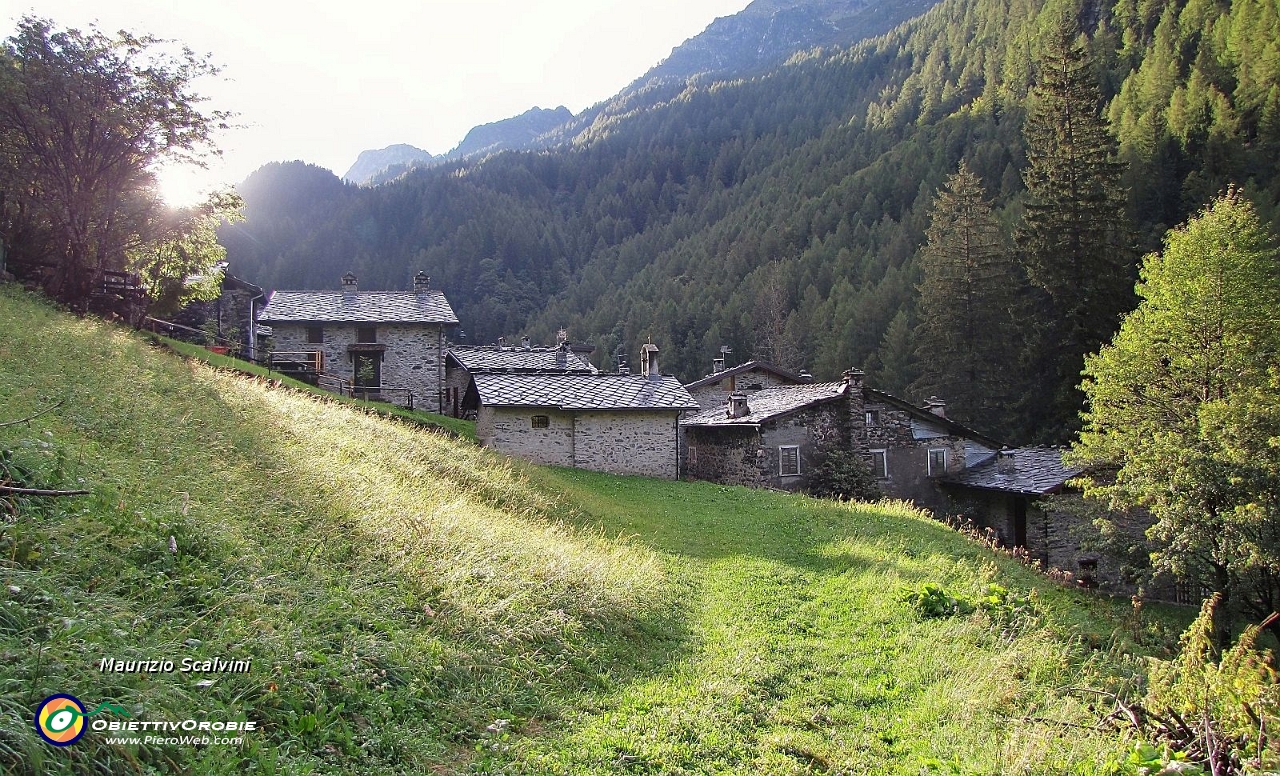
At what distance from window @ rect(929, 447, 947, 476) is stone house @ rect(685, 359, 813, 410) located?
10.4 m

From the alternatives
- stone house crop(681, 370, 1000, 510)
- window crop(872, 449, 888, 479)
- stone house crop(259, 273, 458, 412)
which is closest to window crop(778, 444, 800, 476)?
stone house crop(681, 370, 1000, 510)

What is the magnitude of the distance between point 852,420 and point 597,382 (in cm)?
1056

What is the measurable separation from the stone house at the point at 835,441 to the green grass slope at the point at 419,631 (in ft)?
49.1

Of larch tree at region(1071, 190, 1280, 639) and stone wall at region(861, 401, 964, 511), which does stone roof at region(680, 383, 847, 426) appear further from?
larch tree at region(1071, 190, 1280, 639)

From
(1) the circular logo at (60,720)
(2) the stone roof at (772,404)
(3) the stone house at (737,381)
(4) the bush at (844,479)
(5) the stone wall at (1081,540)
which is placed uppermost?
(3) the stone house at (737,381)

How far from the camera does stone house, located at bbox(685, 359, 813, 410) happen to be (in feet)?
127

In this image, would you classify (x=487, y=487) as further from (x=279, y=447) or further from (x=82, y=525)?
(x=82, y=525)

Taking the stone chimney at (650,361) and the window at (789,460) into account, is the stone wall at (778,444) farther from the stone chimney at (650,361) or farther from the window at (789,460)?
the stone chimney at (650,361)

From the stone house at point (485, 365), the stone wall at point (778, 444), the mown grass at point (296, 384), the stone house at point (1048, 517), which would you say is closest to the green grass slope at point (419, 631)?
the mown grass at point (296, 384)

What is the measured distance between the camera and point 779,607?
33.6 feet

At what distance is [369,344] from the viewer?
32.3 metres

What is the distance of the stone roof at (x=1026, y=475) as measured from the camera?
77.7 ft

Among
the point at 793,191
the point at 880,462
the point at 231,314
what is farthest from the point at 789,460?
the point at 793,191

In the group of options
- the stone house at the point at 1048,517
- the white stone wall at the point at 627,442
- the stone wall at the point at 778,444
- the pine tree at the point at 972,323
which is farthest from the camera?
the pine tree at the point at 972,323
